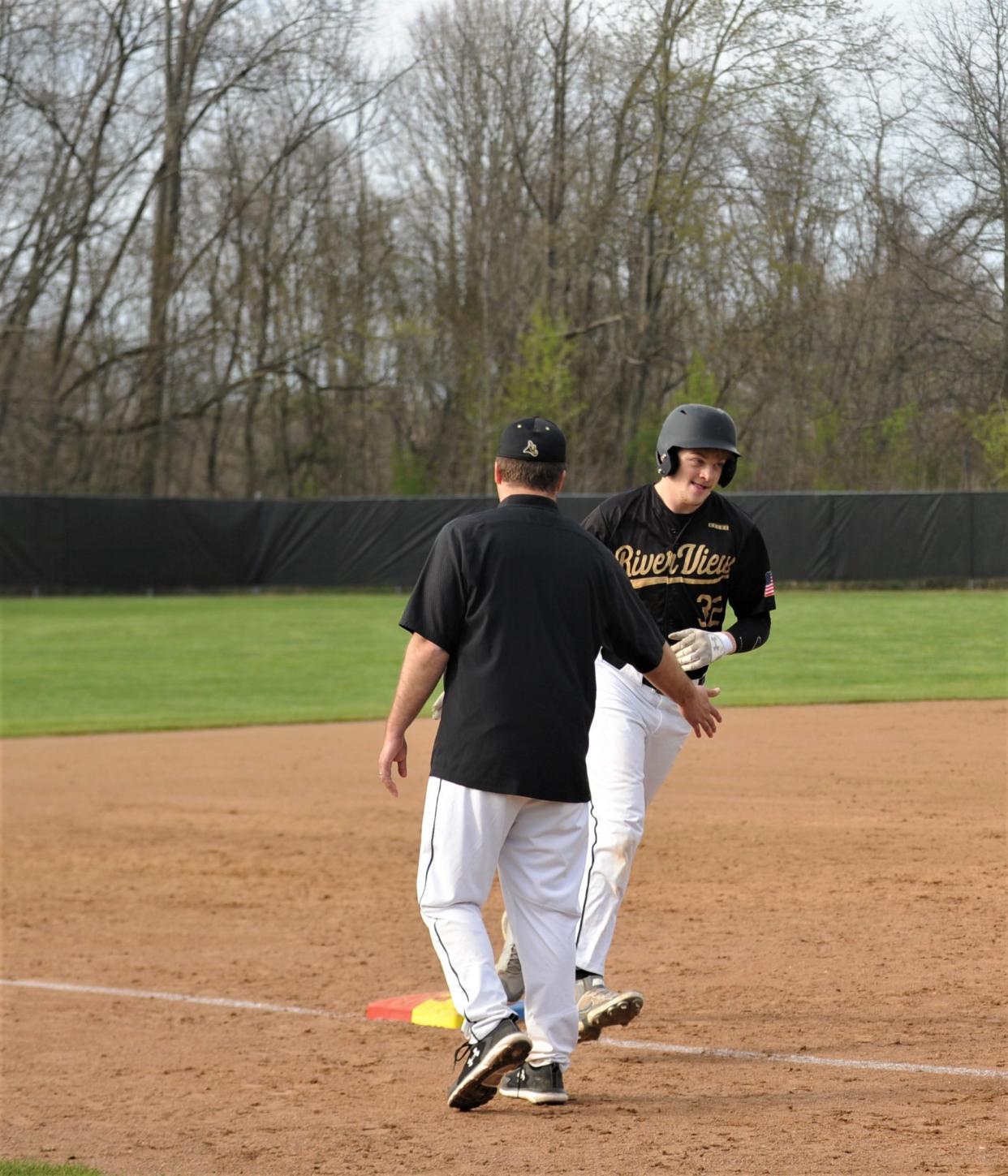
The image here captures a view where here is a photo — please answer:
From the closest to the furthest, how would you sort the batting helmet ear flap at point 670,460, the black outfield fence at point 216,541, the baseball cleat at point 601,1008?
1. the baseball cleat at point 601,1008
2. the batting helmet ear flap at point 670,460
3. the black outfield fence at point 216,541

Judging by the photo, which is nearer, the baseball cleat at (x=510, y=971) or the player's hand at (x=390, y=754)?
the player's hand at (x=390, y=754)

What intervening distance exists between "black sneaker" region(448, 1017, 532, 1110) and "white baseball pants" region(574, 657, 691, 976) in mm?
715

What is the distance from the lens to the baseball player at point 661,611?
15.5 feet

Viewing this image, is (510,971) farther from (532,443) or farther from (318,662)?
(318,662)

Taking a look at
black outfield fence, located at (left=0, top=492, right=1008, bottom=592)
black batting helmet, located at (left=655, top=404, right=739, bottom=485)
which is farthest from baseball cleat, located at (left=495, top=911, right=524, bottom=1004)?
black outfield fence, located at (left=0, top=492, right=1008, bottom=592)

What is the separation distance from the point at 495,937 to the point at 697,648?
2.42m

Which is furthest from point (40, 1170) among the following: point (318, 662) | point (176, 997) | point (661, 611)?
point (318, 662)

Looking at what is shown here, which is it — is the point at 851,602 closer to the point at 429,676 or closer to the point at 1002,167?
the point at 1002,167

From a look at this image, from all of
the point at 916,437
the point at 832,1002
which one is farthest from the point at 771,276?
the point at 832,1002

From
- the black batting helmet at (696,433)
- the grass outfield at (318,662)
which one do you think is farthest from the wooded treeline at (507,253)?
the black batting helmet at (696,433)

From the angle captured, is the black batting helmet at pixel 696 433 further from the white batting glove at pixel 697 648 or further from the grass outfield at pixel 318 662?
the grass outfield at pixel 318 662

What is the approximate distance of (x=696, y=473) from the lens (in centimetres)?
485

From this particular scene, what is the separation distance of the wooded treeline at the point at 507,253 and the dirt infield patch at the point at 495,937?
5572 mm

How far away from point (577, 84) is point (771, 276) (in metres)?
6.80
